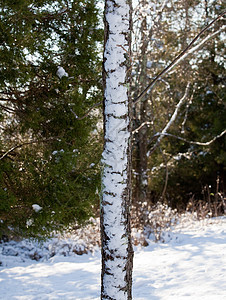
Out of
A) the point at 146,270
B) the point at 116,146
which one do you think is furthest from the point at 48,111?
the point at 146,270

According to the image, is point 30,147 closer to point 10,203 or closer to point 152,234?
point 10,203

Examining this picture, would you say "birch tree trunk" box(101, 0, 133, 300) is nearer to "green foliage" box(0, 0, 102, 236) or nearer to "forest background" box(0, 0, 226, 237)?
"forest background" box(0, 0, 226, 237)

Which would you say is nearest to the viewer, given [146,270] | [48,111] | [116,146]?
[116,146]

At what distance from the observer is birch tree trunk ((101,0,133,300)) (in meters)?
2.04

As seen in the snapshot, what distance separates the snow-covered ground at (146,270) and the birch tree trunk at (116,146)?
52.4 inches

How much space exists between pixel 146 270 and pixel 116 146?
9.38 feet

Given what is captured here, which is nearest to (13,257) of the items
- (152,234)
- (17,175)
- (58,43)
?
(152,234)

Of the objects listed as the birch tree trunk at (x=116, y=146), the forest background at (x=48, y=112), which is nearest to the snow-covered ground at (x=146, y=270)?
the forest background at (x=48, y=112)

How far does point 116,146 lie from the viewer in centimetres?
205

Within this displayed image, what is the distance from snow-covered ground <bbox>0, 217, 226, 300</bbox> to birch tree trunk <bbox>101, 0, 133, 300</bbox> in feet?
4.37

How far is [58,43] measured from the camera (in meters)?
3.99

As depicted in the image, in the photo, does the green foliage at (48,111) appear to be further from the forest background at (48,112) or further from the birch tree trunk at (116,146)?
the birch tree trunk at (116,146)

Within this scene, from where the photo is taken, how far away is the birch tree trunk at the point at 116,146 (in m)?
2.04

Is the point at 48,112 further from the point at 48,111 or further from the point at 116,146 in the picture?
the point at 116,146
